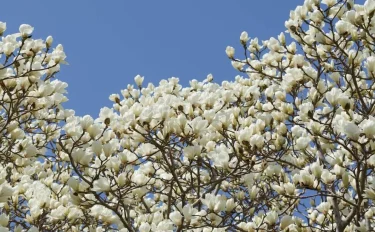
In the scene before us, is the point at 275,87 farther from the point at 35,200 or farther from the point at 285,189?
the point at 35,200

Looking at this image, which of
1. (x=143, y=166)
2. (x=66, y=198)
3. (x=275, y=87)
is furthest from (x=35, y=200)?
(x=275, y=87)

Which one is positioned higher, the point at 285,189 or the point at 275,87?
the point at 275,87

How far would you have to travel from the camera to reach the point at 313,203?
5.67m

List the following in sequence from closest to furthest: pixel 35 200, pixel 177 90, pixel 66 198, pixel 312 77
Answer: pixel 35 200 < pixel 66 198 < pixel 312 77 < pixel 177 90

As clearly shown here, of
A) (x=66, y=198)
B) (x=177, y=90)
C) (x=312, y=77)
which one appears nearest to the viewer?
(x=66, y=198)

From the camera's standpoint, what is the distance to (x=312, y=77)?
440 centimetres

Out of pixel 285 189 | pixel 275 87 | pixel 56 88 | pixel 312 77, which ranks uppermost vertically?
pixel 275 87

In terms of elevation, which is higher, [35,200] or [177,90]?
[177,90]

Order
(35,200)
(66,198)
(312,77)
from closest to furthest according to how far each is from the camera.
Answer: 1. (35,200)
2. (66,198)
3. (312,77)

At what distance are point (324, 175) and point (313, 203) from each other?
2326 millimetres

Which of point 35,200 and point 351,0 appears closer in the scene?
point 35,200

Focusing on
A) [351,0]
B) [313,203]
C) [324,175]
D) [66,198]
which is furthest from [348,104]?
[313,203]

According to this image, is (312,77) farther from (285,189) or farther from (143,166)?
(143,166)

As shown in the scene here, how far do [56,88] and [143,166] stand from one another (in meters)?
1.06
